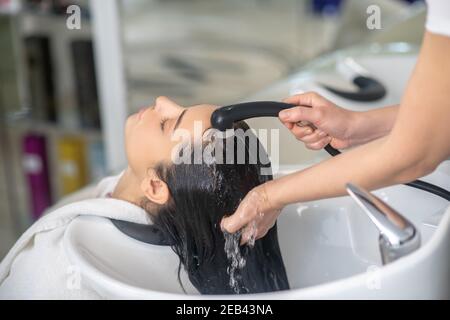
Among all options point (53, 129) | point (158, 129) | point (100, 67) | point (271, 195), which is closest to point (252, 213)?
point (271, 195)

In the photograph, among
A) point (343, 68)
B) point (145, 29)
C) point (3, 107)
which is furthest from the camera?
point (145, 29)

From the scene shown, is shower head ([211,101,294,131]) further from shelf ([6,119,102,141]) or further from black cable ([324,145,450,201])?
shelf ([6,119,102,141])

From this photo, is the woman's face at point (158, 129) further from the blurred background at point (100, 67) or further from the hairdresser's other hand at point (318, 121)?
the blurred background at point (100, 67)

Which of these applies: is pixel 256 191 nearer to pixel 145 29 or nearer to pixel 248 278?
pixel 248 278

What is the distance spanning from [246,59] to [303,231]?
1.41 metres

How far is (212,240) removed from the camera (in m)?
0.64

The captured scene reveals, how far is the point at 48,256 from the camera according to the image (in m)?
0.64

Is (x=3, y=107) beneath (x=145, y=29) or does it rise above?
beneath

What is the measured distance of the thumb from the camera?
0.61 metres

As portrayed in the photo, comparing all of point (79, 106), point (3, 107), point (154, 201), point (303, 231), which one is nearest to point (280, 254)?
point (303, 231)

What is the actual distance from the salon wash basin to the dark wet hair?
0.02m

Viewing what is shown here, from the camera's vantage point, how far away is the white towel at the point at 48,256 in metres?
0.63

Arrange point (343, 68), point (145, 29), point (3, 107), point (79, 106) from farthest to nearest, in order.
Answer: point (145, 29), point (3, 107), point (79, 106), point (343, 68)

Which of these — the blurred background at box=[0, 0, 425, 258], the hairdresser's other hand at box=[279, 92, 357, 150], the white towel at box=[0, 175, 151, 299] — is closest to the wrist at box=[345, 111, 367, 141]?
the hairdresser's other hand at box=[279, 92, 357, 150]
